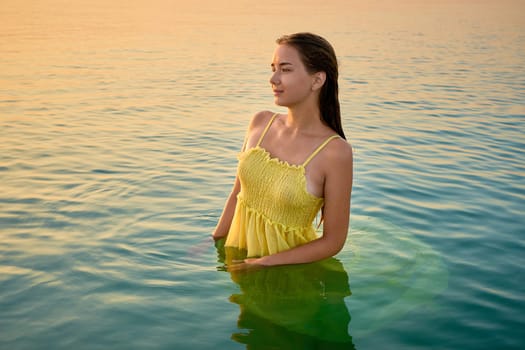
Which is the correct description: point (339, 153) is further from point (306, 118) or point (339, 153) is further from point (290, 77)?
point (290, 77)

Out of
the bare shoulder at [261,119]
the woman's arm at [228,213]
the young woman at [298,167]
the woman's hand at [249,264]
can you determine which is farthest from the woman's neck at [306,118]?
the woman's hand at [249,264]

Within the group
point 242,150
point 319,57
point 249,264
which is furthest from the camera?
point 242,150

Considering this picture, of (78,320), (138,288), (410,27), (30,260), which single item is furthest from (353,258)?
(410,27)

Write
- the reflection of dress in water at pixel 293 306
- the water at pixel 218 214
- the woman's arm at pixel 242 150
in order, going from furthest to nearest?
1. the woman's arm at pixel 242 150
2. the water at pixel 218 214
3. the reflection of dress in water at pixel 293 306

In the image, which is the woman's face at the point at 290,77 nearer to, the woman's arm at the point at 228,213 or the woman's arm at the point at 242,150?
the woman's arm at the point at 242,150

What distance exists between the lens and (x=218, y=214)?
604 cm

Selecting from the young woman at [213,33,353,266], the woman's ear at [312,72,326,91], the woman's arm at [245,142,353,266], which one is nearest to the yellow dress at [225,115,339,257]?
the young woman at [213,33,353,266]

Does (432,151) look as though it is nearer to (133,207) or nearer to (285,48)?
(133,207)

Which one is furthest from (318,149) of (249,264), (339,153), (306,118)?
(249,264)

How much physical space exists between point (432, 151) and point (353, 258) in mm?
4374

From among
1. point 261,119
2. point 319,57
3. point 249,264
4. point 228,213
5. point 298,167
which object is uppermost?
point 319,57

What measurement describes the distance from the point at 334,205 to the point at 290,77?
0.86m

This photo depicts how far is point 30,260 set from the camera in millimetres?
4789

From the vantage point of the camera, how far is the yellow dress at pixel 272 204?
3.94 metres
